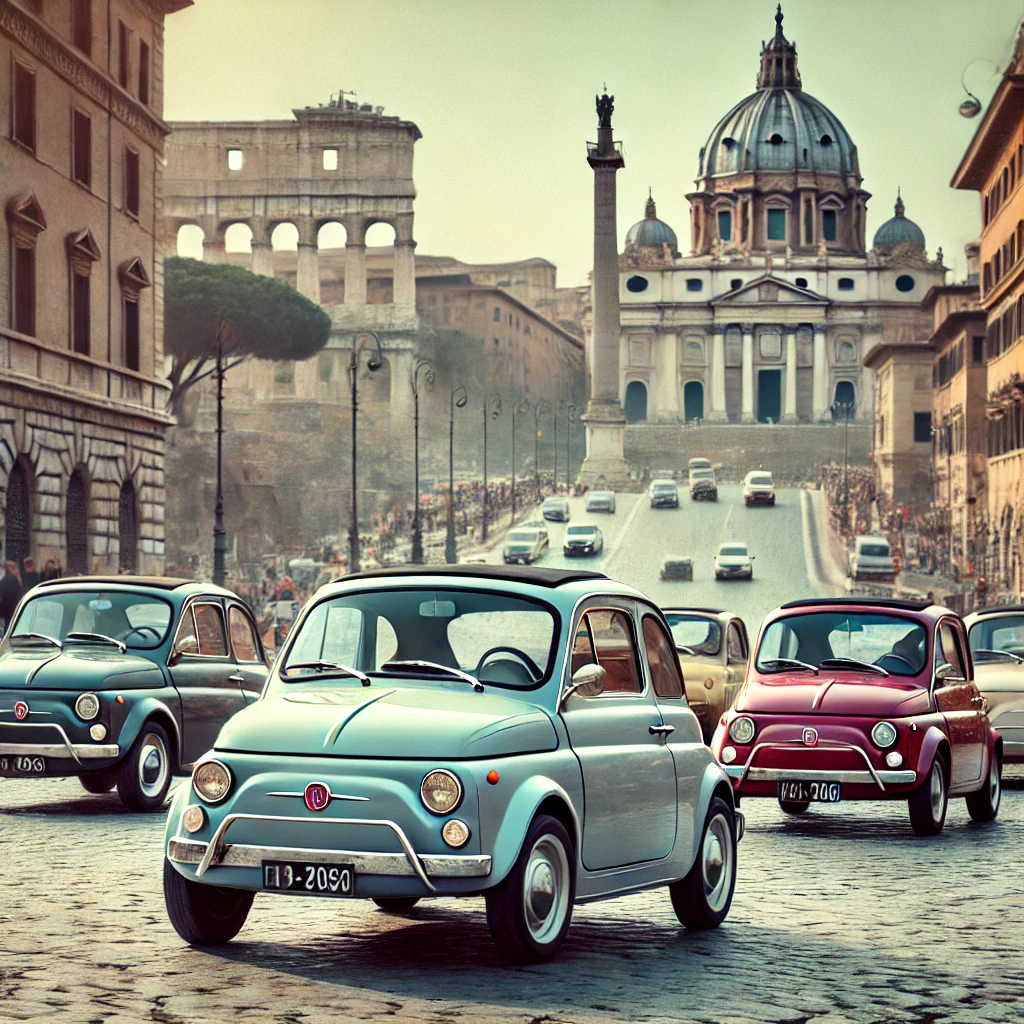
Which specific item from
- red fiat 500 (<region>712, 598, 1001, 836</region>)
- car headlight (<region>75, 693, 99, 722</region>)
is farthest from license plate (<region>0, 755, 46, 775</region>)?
red fiat 500 (<region>712, 598, 1001, 836</region>)

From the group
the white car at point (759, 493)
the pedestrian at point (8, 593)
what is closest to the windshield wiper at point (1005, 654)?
the pedestrian at point (8, 593)

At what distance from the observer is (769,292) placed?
136 meters

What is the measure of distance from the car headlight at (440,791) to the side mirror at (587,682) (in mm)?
820

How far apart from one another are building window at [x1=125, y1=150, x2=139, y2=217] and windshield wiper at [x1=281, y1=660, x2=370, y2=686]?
3309 cm

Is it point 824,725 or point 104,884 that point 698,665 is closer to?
point 824,725

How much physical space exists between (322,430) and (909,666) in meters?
84.3

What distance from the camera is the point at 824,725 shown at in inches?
474

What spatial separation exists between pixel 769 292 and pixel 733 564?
237ft

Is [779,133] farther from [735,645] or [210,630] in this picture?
[210,630]

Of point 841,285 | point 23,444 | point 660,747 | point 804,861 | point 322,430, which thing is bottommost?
point 804,861

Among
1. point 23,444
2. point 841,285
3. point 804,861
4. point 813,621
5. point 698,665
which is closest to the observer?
point 804,861

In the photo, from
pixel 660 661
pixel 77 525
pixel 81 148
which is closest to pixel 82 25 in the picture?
pixel 81 148

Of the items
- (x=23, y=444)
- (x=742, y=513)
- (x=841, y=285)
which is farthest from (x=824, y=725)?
(x=841, y=285)

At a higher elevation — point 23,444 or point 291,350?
point 291,350
